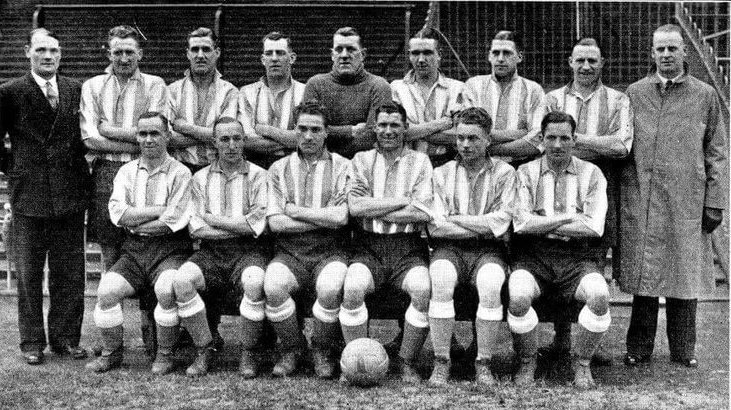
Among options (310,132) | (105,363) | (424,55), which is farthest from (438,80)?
(105,363)

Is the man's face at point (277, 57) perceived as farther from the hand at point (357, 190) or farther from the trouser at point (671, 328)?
the trouser at point (671, 328)

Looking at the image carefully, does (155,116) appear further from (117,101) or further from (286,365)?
(286,365)

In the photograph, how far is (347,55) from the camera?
21.5 feet

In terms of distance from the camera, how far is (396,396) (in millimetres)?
5594

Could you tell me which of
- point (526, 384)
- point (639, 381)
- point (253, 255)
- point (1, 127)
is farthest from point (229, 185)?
point (639, 381)

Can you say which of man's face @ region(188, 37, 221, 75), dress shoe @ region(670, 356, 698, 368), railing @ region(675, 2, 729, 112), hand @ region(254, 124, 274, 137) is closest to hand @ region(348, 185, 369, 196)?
hand @ region(254, 124, 274, 137)

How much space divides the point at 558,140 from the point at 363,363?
184 centimetres

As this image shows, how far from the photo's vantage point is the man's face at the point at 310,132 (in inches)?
244

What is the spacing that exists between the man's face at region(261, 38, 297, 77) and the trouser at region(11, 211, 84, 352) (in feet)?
5.47

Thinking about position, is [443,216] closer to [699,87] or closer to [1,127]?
[699,87]

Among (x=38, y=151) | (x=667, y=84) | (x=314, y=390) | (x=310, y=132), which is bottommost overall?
(x=314, y=390)

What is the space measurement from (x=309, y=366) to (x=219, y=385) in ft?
2.30

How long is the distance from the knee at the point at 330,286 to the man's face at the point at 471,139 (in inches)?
42.6

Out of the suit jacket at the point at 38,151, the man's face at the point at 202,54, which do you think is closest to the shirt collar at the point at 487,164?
the man's face at the point at 202,54
